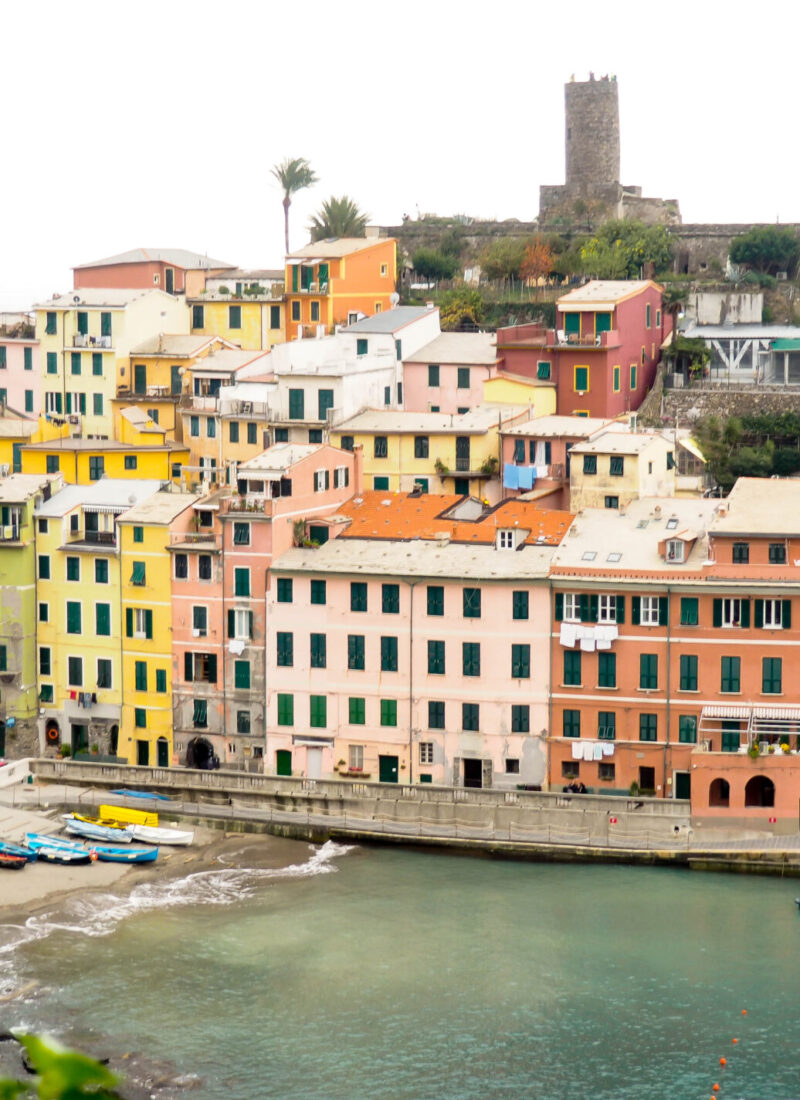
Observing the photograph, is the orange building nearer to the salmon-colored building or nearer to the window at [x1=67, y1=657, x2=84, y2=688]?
A: the salmon-colored building

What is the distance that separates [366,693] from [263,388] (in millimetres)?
17454

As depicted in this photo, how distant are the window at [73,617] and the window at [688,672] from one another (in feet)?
71.2

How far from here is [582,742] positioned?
5456 cm

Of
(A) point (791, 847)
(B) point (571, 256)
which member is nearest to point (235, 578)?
(A) point (791, 847)

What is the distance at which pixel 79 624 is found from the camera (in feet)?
201

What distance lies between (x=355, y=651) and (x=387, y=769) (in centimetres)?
404

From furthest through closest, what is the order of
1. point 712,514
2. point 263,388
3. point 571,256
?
point 571,256 → point 263,388 → point 712,514

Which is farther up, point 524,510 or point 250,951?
point 524,510

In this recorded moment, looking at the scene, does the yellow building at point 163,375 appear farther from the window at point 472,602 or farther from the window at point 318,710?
the window at point 472,602

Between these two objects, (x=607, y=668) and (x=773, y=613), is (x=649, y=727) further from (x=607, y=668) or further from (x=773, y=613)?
(x=773, y=613)

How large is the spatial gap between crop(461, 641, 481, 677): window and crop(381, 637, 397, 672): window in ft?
7.59

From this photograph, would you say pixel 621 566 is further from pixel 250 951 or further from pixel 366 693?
pixel 250 951

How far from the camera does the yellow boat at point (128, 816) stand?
5325 centimetres

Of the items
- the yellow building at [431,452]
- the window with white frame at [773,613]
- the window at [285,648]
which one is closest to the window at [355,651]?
the window at [285,648]
